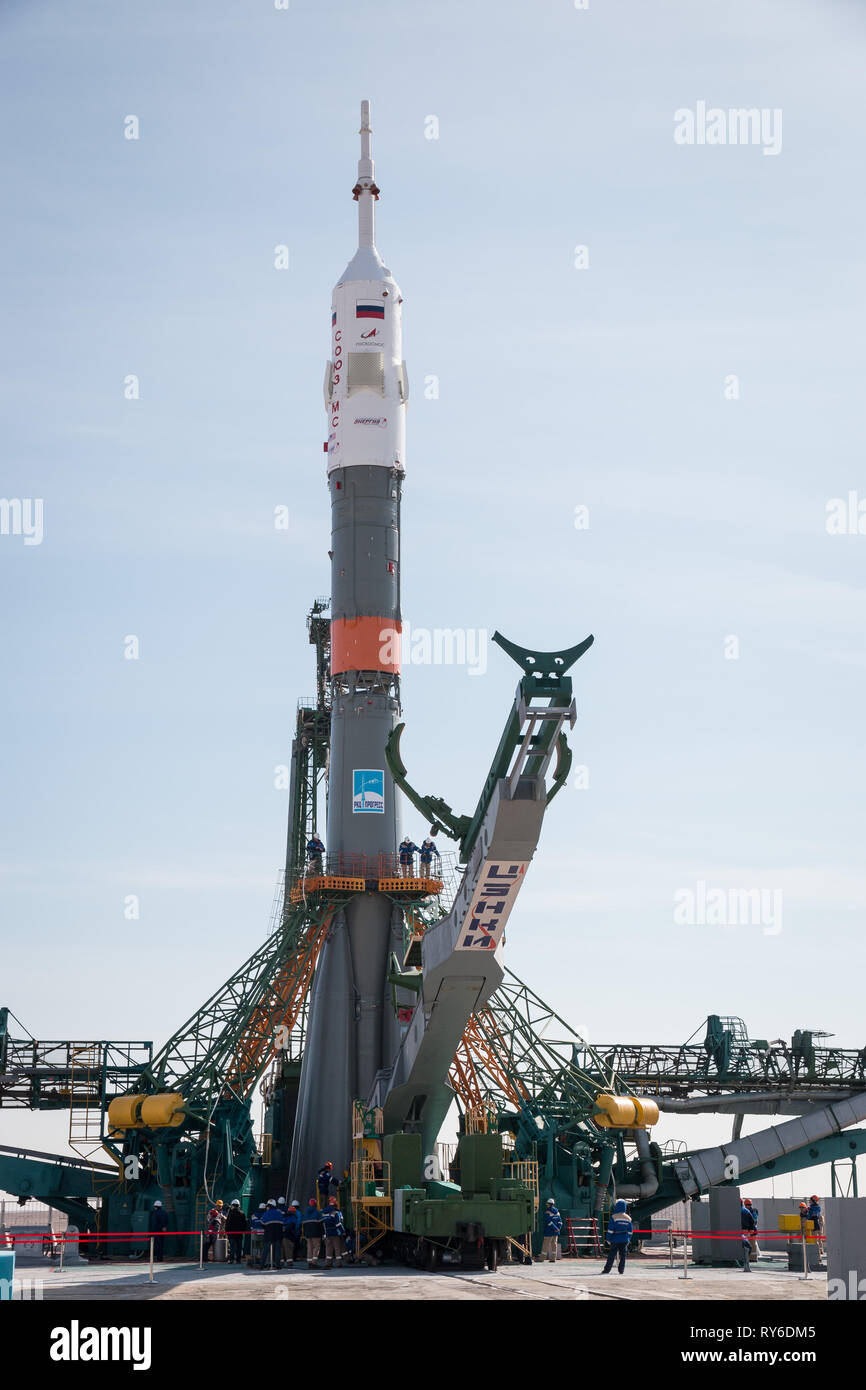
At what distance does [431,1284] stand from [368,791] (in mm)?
21949

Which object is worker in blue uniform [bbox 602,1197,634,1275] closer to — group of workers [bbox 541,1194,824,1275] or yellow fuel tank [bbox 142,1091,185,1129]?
group of workers [bbox 541,1194,824,1275]

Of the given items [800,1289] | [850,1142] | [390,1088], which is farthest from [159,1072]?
[800,1289]

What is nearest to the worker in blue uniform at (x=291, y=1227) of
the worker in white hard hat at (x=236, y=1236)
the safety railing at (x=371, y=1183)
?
the safety railing at (x=371, y=1183)

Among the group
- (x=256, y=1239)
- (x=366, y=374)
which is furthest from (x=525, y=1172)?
(x=366, y=374)

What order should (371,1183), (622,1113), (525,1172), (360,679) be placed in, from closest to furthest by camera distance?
(371,1183)
(525,1172)
(622,1113)
(360,679)

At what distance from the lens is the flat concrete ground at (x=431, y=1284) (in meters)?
24.2

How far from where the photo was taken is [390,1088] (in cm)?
3675

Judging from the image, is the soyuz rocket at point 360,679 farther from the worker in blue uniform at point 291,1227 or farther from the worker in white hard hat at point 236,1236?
the worker in blue uniform at point 291,1227

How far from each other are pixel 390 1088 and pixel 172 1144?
411 inches

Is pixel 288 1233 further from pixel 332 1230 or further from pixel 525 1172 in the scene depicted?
pixel 525 1172

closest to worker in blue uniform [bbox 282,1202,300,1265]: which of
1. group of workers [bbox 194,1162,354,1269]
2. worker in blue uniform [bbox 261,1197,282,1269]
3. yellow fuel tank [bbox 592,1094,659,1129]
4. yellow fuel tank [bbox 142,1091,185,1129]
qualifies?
group of workers [bbox 194,1162,354,1269]

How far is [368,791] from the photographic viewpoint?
47.6m
